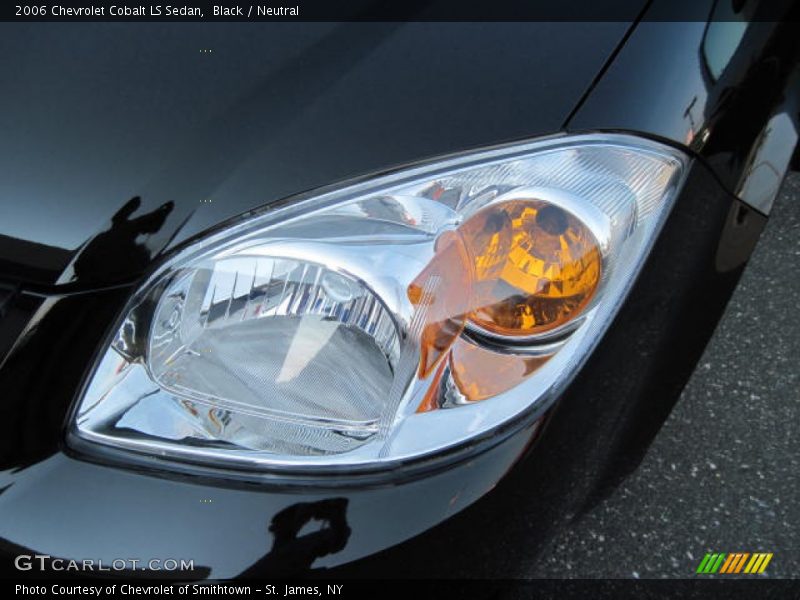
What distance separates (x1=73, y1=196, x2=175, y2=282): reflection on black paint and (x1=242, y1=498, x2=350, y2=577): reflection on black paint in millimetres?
347

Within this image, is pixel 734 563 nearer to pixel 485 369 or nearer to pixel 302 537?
pixel 485 369

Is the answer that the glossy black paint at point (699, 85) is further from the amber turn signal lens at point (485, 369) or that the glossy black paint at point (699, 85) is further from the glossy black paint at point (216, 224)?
the amber turn signal lens at point (485, 369)

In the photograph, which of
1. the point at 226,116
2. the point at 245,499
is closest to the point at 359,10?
the point at 226,116

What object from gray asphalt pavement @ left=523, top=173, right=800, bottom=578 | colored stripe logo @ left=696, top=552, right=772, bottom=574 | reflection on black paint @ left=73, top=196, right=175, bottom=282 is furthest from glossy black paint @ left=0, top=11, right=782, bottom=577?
colored stripe logo @ left=696, top=552, right=772, bottom=574

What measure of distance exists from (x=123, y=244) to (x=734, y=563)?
1.47 metres

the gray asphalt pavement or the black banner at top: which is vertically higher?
the black banner at top

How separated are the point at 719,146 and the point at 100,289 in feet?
2.77

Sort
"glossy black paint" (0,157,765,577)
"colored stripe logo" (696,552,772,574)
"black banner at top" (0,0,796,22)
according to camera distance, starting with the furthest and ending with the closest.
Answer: "colored stripe logo" (696,552,772,574) < "black banner at top" (0,0,796,22) < "glossy black paint" (0,157,765,577)

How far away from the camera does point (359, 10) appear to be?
3.88 ft

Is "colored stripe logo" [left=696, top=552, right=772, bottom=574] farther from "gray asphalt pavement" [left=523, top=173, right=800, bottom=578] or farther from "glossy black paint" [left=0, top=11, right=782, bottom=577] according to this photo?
"glossy black paint" [left=0, top=11, right=782, bottom=577]

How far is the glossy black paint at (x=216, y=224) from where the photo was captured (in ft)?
3.38

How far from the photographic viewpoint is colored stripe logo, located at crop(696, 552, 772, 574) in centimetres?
187

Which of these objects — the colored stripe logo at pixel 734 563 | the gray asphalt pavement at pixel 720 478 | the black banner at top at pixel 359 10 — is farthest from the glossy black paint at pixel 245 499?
the colored stripe logo at pixel 734 563

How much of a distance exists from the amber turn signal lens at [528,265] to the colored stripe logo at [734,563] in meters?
1.05
